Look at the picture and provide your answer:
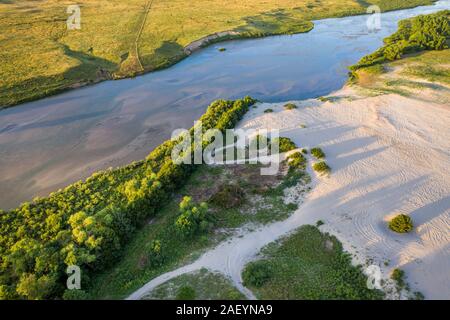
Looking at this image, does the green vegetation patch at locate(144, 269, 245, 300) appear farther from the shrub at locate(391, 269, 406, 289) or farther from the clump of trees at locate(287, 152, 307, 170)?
A: the clump of trees at locate(287, 152, 307, 170)

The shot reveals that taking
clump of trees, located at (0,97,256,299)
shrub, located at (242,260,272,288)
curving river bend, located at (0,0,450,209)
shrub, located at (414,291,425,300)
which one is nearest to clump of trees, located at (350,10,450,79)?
curving river bend, located at (0,0,450,209)

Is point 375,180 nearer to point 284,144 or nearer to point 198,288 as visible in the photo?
point 284,144

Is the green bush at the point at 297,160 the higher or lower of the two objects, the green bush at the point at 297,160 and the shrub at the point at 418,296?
the higher

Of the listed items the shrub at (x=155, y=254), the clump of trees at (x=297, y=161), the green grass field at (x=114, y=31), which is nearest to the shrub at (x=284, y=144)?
the clump of trees at (x=297, y=161)

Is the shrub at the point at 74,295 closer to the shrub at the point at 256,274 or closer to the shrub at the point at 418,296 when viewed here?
the shrub at the point at 256,274
